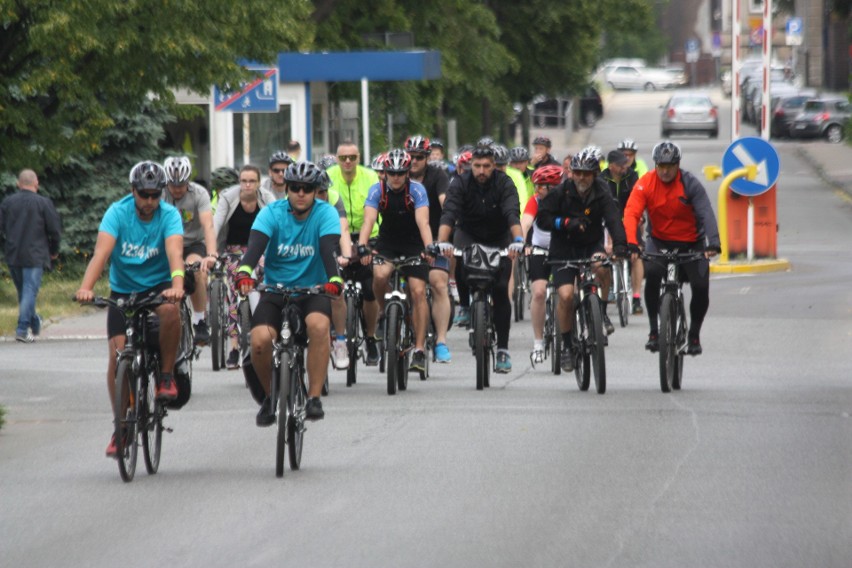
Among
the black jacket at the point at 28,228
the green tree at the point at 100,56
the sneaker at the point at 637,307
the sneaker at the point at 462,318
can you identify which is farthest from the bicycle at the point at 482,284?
the black jacket at the point at 28,228

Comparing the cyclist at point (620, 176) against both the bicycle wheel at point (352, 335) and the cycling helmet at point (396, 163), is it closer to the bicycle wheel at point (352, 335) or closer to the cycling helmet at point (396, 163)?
the bicycle wheel at point (352, 335)

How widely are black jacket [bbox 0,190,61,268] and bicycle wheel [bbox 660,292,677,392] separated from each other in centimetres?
863

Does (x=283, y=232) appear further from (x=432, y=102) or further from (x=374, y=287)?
(x=432, y=102)

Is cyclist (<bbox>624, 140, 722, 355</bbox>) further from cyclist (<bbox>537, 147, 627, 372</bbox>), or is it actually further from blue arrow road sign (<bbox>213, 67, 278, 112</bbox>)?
blue arrow road sign (<bbox>213, 67, 278, 112</bbox>)

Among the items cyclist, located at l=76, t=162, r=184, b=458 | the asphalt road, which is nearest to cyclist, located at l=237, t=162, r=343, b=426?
cyclist, located at l=76, t=162, r=184, b=458

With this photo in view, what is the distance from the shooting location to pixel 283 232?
9852 millimetres

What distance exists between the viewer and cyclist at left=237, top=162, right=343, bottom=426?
9.56 metres

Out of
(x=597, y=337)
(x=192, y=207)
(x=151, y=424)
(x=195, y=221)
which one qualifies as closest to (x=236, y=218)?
(x=195, y=221)

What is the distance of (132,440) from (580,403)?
392 centimetres

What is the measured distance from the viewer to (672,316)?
12.7 m

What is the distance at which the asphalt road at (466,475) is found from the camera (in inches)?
298

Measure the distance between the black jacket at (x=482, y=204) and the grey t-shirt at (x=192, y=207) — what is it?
6.45 ft

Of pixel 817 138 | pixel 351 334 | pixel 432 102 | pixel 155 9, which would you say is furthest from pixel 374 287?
pixel 817 138

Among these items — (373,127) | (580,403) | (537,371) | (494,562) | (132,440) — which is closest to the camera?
(494,562)
